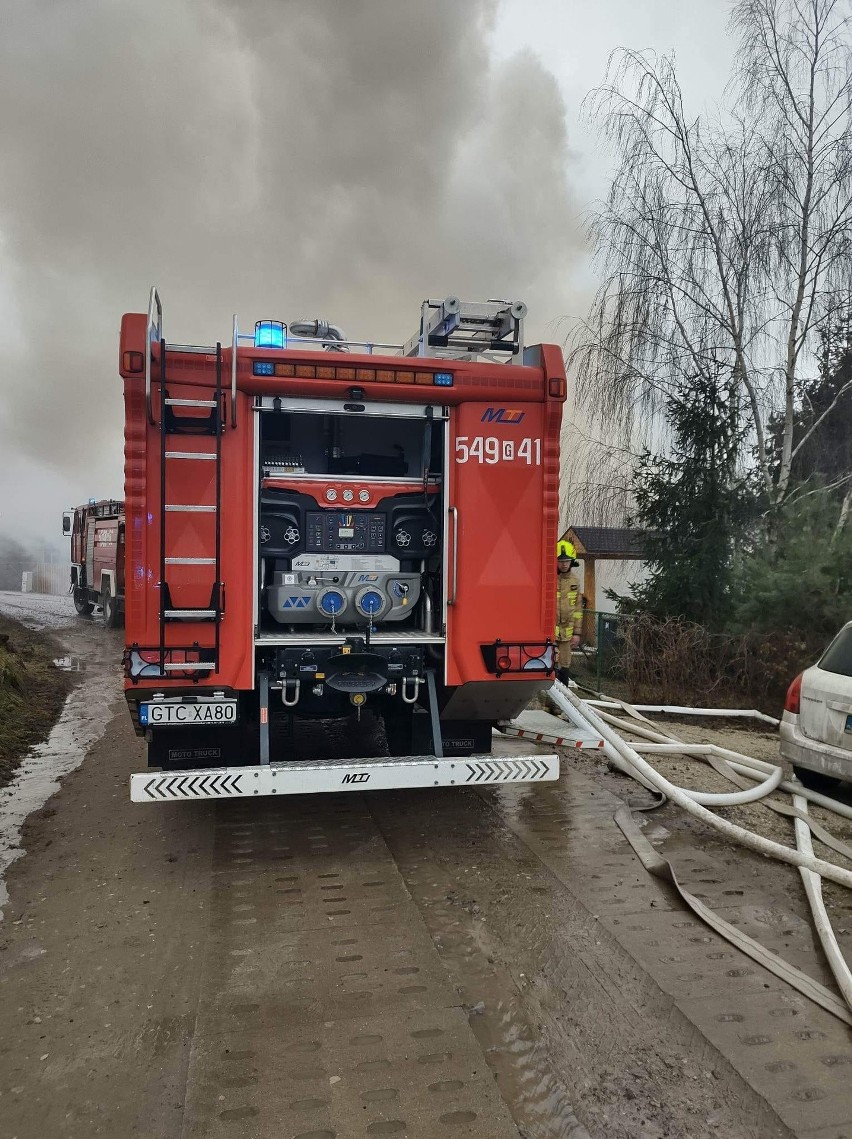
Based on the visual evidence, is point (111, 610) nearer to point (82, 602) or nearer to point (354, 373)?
point (82, 602)

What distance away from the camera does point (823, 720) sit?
6.19m

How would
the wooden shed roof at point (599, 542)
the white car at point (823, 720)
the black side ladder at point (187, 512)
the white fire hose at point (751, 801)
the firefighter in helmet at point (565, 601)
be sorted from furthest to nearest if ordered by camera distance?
the wooden shed roof at point (599, 542) → the firefighter in helmet at point (565, 601) → the white car at point (823, 720) → the black side ladder at point (187, 512) → the white fire hose at point (751, 801)

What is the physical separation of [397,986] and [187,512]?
2.98 metres

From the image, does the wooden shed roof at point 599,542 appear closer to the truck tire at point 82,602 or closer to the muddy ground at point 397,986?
the muddy ground at point 397,986

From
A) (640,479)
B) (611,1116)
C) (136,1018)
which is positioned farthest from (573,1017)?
(640,479)

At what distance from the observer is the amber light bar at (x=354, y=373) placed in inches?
206

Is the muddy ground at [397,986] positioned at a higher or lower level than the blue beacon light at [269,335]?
lower

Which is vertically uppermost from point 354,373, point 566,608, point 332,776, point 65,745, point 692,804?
point 354,373

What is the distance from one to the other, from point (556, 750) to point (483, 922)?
4248 mm

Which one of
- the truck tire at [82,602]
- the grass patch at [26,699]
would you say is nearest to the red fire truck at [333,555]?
the grass patch at [26,699]

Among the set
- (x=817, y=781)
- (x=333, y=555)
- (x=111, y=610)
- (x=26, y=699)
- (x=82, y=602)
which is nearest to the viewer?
(x=333, y=555)

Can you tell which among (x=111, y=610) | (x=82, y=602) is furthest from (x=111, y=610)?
(x=82, y=602)

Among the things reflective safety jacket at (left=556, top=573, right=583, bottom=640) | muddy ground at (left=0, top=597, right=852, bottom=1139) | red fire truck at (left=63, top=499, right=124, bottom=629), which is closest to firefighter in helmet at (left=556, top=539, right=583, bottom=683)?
reflective safety jacket at (left=556, top=573, right=583, bottom=640)

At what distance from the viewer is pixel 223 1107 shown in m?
2.88
